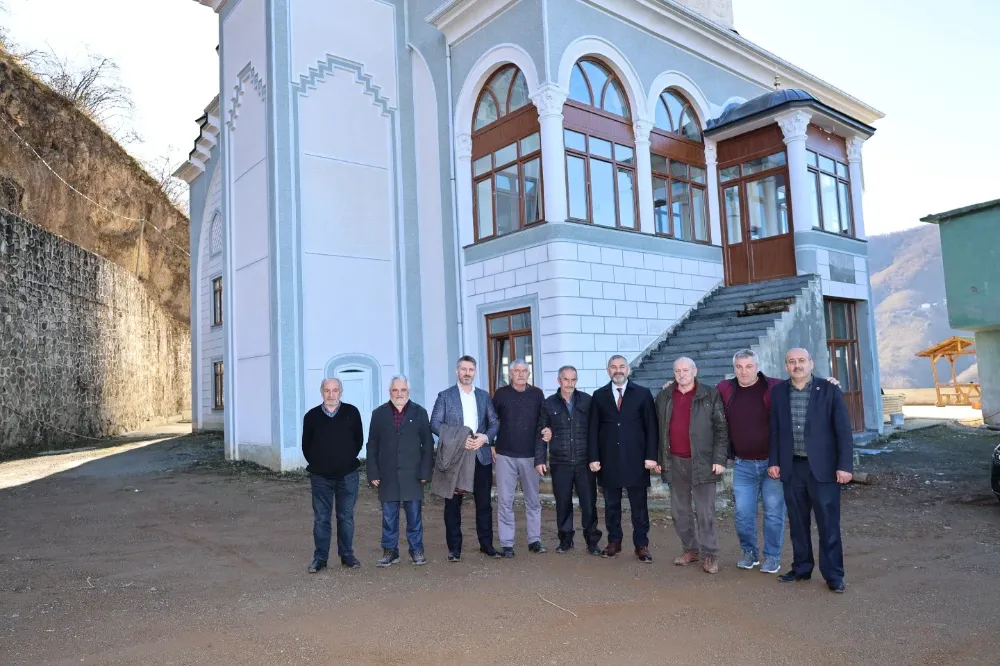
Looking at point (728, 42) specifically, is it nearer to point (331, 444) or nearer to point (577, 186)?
point (577, 186)

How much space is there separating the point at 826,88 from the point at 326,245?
12.4m

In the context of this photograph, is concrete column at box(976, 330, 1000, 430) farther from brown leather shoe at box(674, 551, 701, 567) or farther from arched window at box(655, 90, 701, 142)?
brown leather shoe at box(674, 551, 701, 567)

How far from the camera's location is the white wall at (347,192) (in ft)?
45.3

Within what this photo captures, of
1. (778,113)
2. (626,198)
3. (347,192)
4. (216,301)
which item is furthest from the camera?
(216,301)

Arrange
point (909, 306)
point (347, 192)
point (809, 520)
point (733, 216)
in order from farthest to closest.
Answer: point (909, 306) → point (733, 216) → point (347, 192) → point (809, 520)

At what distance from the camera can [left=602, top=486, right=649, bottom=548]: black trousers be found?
253 inches

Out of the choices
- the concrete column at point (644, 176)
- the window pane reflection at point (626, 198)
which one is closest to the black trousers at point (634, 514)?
the window pane reflection at point (626, 198)

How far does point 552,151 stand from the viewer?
12.1 meters

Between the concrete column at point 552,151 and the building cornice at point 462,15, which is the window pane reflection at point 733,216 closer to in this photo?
the concrete column at point 552,151

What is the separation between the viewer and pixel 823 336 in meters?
13.1

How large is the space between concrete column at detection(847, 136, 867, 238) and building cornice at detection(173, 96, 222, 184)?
1512 centimetres

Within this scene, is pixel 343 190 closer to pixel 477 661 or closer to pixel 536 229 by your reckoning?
pixel 536 229

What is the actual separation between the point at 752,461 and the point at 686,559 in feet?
3.38

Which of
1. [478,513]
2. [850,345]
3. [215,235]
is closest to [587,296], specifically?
[478,513]
